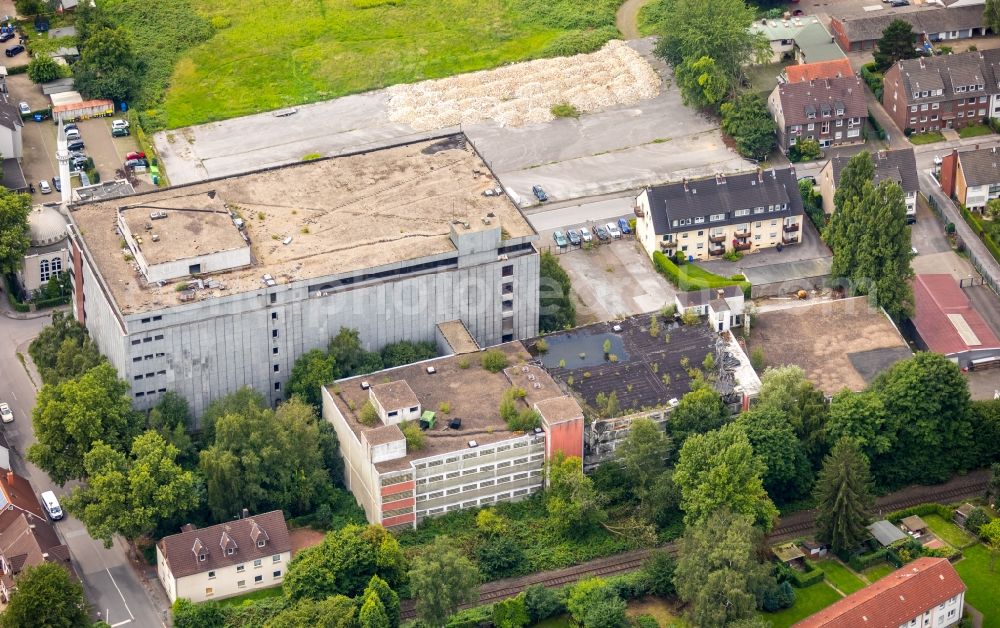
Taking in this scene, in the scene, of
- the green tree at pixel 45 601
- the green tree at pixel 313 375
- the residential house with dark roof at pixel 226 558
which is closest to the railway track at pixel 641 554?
the residential house with dark roof at pixel 226 558

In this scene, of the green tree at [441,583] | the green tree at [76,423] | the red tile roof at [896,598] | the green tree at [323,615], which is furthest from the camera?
the green tree at [76,423]

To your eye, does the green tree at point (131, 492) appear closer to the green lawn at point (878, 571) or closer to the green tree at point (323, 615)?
the green tree at point (323, 615)

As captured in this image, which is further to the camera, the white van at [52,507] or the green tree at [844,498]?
the white van at [52,507]

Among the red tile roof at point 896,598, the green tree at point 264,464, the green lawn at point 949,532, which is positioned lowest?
the green lawn at point 949,532

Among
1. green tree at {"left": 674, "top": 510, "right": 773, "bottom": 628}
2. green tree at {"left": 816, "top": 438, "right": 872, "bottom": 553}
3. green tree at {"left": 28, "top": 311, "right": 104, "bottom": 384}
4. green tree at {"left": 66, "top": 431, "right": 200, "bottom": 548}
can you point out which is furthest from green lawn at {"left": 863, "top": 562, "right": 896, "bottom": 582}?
green tree at {"left": 28, "top": 311, "right": 104, "bottom": 384}

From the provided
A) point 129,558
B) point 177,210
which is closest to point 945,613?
point 129,558
